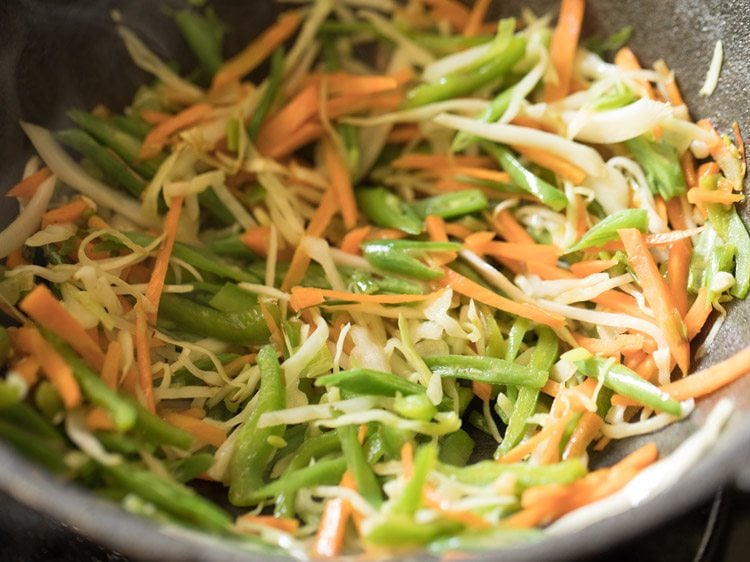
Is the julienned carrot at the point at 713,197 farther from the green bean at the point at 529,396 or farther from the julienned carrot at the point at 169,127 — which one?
the julienned carrot at the point at 169,127

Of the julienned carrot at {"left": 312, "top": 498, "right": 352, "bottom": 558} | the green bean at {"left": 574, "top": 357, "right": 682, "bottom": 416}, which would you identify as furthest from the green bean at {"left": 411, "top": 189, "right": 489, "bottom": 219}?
the julienned carrot at {"left": 312, "top": 498, "right": 352, "bottom": 558}

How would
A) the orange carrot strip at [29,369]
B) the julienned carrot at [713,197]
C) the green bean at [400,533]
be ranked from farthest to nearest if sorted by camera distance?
the julienned carrot at [713,197]
the orange carrot strip at [29,369]
the green bean at [400,533]

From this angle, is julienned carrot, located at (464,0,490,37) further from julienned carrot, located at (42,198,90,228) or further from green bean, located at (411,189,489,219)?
julienned carrot, located at (42,198,90,228)

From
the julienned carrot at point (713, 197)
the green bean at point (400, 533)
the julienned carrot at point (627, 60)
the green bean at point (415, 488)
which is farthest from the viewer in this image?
the julienned carrot at point (627, 60)

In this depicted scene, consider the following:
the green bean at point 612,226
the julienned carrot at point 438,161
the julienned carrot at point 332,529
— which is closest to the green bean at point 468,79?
the julienned carrot at point 438,161

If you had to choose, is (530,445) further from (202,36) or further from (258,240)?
(202,36)

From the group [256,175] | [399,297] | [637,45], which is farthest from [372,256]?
[637,45]
